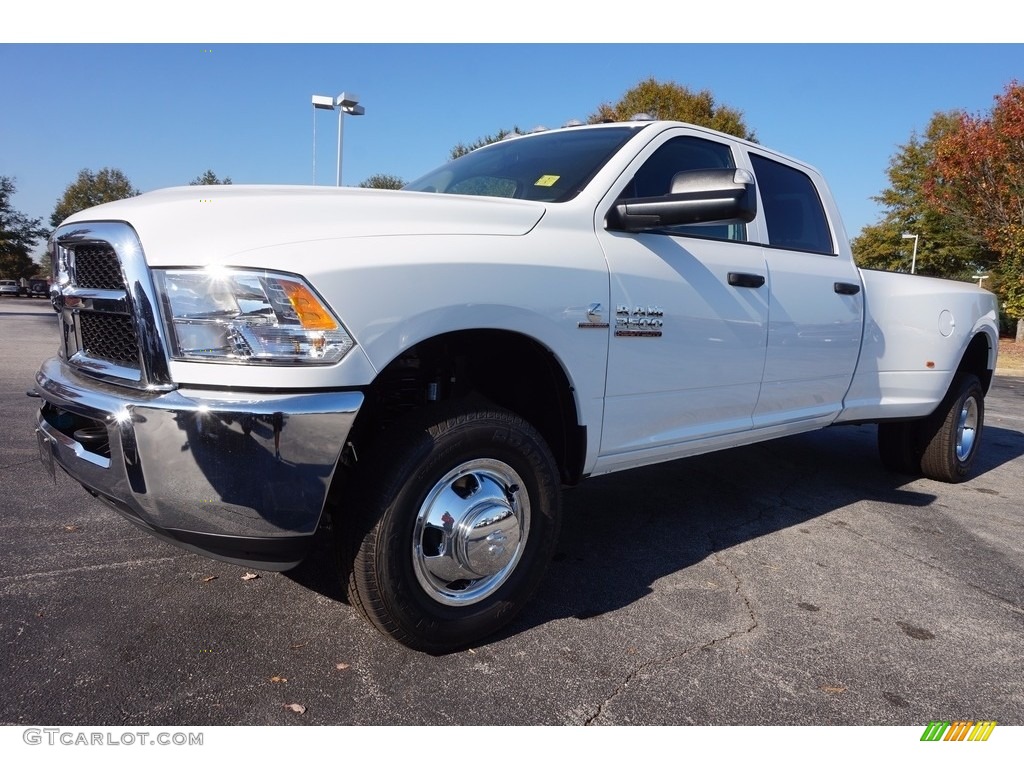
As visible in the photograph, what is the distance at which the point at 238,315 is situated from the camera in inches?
76.4

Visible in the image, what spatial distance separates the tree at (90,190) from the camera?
1590 inches

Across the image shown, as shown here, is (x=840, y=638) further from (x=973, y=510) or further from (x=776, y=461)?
(x=776, y=461)

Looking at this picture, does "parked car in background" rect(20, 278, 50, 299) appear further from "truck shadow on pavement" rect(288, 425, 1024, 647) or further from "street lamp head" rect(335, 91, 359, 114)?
"truck shadow on pavement" rect(288, 425, 1024, 647)

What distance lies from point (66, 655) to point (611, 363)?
2.08m

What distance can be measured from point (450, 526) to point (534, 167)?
5.74 ft

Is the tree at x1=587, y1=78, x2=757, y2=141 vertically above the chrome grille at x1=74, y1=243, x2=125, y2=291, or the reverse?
the tree at x1=587, y1=78, x2=757, y2=141

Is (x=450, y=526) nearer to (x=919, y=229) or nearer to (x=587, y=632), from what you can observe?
(x=587, y=632)

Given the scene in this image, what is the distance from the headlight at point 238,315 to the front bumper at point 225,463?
11 cm

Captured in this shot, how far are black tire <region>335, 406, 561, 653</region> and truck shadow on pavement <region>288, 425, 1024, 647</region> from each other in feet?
0.67

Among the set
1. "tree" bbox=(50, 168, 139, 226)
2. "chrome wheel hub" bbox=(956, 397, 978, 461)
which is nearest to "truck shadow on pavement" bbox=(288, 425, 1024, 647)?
"chrome wheel hub" bbox=(956, 397, 978, 461)

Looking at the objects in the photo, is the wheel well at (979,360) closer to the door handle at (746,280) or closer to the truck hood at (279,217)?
the door handle at (746,280)

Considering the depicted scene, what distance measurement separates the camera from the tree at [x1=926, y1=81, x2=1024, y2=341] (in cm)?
1817

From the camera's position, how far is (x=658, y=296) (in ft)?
9.47
